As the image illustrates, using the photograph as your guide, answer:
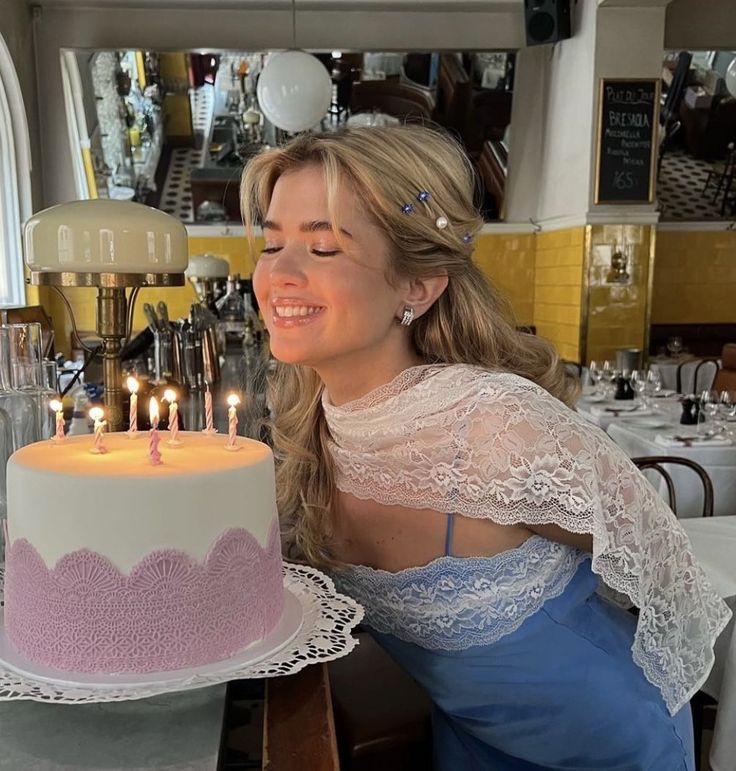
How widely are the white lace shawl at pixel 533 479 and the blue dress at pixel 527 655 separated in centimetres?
6

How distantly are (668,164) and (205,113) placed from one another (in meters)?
4.27

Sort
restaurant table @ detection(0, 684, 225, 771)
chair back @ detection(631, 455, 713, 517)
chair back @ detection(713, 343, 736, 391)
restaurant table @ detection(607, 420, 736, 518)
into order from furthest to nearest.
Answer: chair back @ detection(713, 343, 736, 391)
restaurant table @ detection(607, 420, 736, 518)
chair back @ detection(631, 455, 713, 517)
restaurant table @ detection(0, 684, 225, 771)

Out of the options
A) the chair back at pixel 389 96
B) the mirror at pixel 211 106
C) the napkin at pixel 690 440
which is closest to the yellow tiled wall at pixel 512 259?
the mirror at pixel 211 106

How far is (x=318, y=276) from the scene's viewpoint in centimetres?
113

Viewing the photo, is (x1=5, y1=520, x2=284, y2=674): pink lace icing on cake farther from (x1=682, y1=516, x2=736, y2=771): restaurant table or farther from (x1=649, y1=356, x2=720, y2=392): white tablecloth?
(x1=649, y1=356, x2=720, y2=392): white tablecloth

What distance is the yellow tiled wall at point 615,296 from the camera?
623 centimetres

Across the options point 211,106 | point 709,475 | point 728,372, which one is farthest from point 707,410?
point 211,106

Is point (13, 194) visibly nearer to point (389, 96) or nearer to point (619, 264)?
point (389, 96)

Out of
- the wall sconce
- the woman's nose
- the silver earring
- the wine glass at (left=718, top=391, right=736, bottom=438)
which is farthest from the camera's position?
the wall sconce

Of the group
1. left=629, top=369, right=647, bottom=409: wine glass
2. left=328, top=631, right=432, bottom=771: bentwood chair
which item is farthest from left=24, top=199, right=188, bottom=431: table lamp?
left=629, top=369, right=647, bottom=409: wine glass

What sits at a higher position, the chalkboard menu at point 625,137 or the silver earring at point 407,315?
the chalkboard menu at point 625,137

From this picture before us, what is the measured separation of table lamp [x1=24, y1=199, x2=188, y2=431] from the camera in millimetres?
1123

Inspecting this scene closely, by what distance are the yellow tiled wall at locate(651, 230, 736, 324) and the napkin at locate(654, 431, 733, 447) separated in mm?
4299

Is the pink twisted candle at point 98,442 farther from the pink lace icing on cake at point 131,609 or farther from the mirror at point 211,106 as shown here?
the mirror at point 211,106
